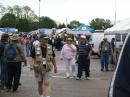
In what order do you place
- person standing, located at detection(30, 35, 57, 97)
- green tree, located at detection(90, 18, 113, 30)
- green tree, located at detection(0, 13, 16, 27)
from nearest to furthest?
person standing, located at detection(30, 35, 57, 97), green tree, located at detection(0, 13, 16, 27), green tree, located at detection(90, 18, 113, 30)

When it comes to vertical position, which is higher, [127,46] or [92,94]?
[127,46]

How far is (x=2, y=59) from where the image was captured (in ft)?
48.0

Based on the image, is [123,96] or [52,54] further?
[52,54]

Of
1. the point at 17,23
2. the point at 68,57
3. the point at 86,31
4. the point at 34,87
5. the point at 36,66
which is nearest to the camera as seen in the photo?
the point at 36,66

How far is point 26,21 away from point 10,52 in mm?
100726

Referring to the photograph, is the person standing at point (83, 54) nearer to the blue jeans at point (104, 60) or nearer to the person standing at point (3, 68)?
the blue jeans at point (104, 60)

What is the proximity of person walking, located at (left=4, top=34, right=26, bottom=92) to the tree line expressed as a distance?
94074 millimetres

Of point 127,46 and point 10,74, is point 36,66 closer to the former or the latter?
point 10,74

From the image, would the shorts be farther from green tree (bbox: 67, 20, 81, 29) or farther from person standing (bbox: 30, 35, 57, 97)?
green tree (bbox: 67, 20, 81, 29)

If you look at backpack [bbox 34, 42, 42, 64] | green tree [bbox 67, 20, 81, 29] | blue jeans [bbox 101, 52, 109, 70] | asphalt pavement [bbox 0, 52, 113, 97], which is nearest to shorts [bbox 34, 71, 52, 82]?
backpack [bbox 34, 42, 42, 64]

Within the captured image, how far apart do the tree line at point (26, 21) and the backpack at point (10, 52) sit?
94.2 metres

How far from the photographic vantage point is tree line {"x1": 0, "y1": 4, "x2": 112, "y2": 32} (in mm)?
111875

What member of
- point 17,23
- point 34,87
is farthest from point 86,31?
point 17,23

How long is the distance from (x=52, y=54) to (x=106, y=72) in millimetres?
11652
